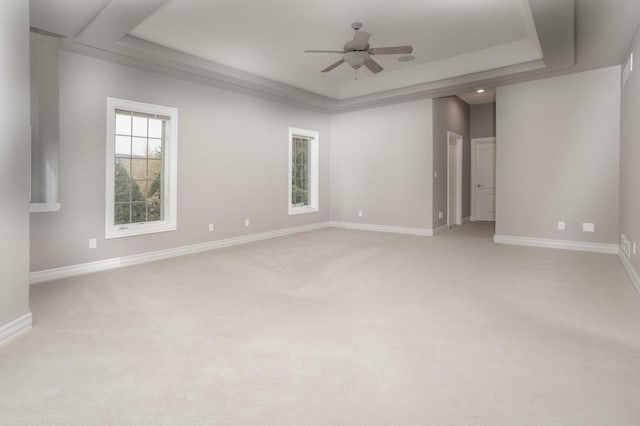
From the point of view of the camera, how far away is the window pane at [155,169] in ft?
16.1

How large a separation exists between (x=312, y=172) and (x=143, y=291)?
4.80m

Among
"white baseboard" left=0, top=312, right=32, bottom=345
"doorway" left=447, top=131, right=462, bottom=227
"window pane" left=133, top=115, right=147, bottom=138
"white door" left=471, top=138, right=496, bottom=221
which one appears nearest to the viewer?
"white baseboard" left=0, top=312, right=32, bottom=345

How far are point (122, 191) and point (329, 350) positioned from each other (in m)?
3.73

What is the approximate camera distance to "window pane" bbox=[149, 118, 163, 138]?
4.83 m

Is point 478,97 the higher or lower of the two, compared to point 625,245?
higher

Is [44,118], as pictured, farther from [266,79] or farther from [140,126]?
[266,79]

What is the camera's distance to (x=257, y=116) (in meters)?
6.20

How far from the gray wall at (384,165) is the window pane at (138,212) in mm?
4124

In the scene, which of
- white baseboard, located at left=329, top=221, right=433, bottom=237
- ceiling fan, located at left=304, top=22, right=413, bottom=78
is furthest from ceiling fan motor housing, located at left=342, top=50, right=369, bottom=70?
white baseboard, located at left=329, top=221, right=433, bottom=237

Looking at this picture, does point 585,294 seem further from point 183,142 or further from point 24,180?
point 183,142

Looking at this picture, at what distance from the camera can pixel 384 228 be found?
285 inches

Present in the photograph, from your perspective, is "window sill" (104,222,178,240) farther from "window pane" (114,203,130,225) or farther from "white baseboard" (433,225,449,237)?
"white baseboard" (433,225,449,237)

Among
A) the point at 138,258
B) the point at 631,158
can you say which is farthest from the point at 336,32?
the point at 138,258

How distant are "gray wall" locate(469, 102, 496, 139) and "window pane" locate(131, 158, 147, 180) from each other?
7.36 m
